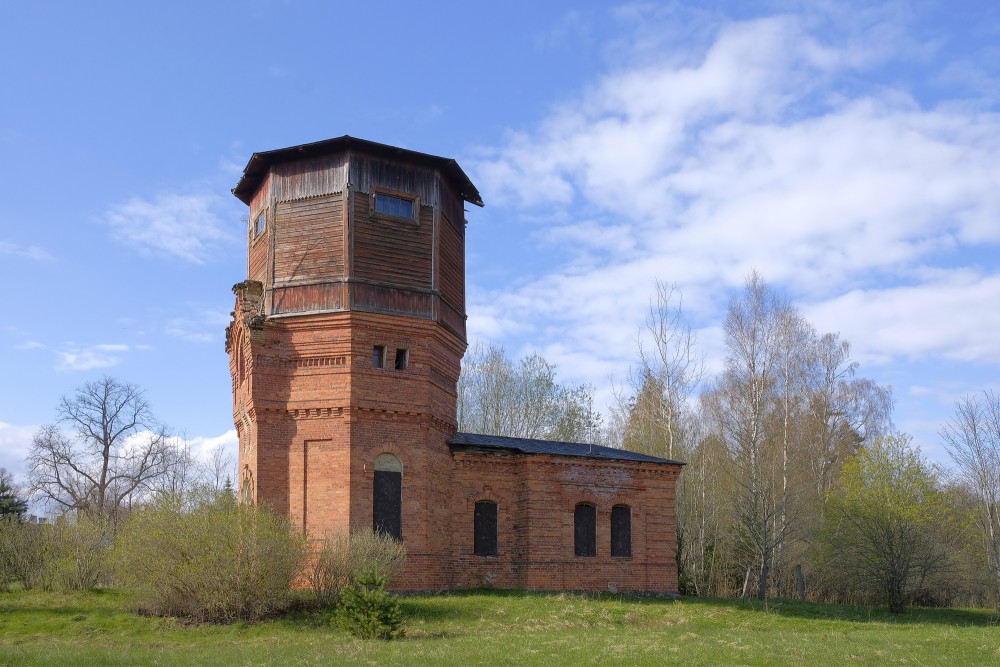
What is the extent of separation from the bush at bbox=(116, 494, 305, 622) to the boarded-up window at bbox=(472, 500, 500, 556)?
685 cm

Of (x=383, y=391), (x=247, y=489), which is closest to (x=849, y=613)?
(x=383, y=391)

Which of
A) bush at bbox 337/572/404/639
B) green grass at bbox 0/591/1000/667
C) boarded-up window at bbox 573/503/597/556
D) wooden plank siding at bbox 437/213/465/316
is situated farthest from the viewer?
boarded-up window at bbox 573/503/597/556

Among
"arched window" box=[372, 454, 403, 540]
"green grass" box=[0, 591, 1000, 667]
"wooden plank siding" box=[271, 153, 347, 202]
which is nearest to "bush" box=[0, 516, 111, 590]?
"green grass" box=[0, 591, 1000, 667]

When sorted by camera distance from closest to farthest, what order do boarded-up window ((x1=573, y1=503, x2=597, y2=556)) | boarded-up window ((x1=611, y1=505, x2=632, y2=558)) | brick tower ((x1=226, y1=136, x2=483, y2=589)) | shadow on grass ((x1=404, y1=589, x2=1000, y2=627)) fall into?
shadow on grass ((x1=404, y1=589, x2=1000, y2=627)), brick tower ((x1=226, y1=136, x2=483, y2=589)), boarded-up window ((x1=573, y1=503, x2=597, y2=556)), boarded-up window ((x1=611, y1=505, x2=632, y2=558))

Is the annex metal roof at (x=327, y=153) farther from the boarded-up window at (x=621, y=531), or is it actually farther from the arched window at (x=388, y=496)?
the boarded-up window at (x=621, y=531)

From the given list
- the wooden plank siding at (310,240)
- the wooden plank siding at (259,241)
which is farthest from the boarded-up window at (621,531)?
the wooden plank siding at (259,241)

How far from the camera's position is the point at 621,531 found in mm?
26406

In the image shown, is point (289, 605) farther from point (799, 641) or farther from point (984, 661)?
point (984, 661)

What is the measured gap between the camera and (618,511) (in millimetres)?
26578

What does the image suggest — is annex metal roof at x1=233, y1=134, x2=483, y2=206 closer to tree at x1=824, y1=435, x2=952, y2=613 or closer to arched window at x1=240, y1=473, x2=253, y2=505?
arched window at x1=240, y1=473, x2=253, y2=505

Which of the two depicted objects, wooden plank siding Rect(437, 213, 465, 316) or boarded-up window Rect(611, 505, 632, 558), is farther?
boarded-up window Rect(611, 505, 632, 558)

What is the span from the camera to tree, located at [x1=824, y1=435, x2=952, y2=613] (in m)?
27.5

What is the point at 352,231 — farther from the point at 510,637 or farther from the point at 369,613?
the point at 510,637

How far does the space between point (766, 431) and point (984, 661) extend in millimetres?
21228
